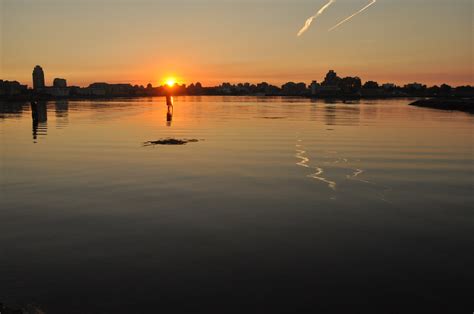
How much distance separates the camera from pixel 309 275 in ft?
28.8

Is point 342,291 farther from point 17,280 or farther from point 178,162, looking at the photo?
point 178,162

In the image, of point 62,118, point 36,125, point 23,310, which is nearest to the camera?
point 23,310

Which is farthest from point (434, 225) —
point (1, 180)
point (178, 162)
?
point (1, 180)

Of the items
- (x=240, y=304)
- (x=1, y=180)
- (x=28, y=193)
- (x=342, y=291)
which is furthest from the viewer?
(x=1, y=180)

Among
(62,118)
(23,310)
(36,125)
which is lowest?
(23,310)

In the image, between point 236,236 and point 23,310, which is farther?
point 236,236

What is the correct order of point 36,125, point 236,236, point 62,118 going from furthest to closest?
point 62,118
point 36,125
point 236,236

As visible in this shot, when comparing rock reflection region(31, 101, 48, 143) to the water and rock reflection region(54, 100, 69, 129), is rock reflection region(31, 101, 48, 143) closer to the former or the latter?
rock reflection region(54, 100, 69, 129)

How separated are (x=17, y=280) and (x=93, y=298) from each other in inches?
76.6

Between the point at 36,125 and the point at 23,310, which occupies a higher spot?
the point at 36,125

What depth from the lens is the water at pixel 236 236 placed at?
7898 mm

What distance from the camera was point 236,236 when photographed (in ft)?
36.7

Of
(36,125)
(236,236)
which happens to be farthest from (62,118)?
(236,236)

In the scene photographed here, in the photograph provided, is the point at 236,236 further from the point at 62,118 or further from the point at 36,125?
the point at 62,118
